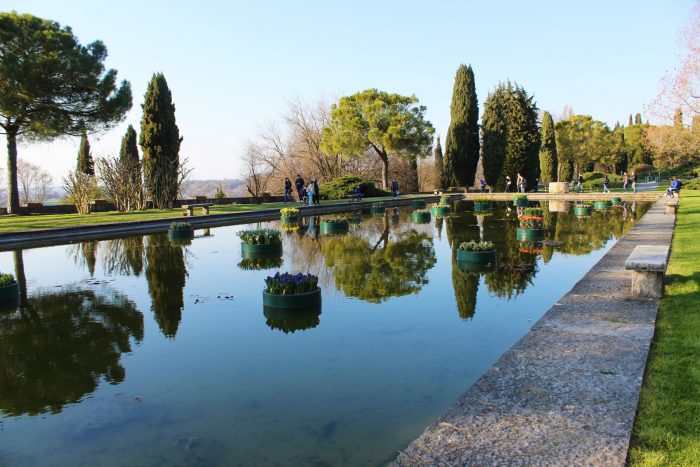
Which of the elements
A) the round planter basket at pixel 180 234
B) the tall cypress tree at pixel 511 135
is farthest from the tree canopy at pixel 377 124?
the round planter basket at pixel 180 234

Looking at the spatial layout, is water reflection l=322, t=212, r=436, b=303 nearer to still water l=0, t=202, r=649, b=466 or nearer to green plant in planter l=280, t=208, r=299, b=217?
still water l=0, t=202, r=649, b=466

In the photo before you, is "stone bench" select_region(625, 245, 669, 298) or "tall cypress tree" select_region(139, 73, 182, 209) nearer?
"stone bench" select_region(625, 245, 669, 298)

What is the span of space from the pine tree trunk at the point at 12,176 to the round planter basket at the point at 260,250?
58.4 ft

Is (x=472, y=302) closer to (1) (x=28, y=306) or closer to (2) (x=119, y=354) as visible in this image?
(2) (x=119, y=354)

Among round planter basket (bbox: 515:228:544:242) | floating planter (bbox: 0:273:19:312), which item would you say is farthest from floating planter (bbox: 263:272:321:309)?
round planter basket (bbox: 515:228:544:242)

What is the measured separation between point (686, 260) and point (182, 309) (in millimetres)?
8071

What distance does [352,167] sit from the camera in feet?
166

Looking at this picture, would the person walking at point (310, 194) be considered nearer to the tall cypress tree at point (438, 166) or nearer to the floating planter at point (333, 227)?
the floating planter at point (333, 227)

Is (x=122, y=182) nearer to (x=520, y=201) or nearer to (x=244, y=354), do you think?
(x=520, y=201)

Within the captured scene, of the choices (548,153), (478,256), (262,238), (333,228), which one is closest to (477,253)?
(478,256)

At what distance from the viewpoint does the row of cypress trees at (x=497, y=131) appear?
39719 mm

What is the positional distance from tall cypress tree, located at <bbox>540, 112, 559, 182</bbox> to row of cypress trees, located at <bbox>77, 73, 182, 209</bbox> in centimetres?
3154

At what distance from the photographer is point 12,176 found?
24.9 m

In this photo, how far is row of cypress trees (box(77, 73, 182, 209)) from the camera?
2567 centimetres
